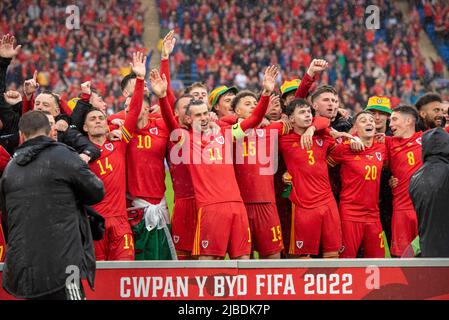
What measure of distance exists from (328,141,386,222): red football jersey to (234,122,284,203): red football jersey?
654mm

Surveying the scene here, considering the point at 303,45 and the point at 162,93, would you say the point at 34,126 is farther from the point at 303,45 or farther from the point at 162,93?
the point at 303,45

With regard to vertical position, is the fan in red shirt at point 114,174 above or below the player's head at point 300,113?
A: below

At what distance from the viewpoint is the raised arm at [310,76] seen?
832 cm

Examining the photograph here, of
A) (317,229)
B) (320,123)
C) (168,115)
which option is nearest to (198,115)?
(168,115)

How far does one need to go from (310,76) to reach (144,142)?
1.70 metres

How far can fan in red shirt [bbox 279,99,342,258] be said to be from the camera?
326 inches

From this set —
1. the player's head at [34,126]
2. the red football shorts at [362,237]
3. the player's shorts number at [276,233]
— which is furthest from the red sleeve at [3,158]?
the red football shorts at [362,237]

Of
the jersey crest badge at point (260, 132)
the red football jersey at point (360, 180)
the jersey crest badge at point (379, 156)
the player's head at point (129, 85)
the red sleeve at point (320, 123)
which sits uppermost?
the player's head at point (129, 85)

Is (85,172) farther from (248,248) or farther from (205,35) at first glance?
(205,35)

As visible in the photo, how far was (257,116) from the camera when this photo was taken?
784cm

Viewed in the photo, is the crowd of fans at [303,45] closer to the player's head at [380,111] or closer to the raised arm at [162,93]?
the player's head at [380,111]

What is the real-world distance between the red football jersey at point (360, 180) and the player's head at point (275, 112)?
0.66 metres

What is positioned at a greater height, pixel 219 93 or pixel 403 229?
pixel 219 93
